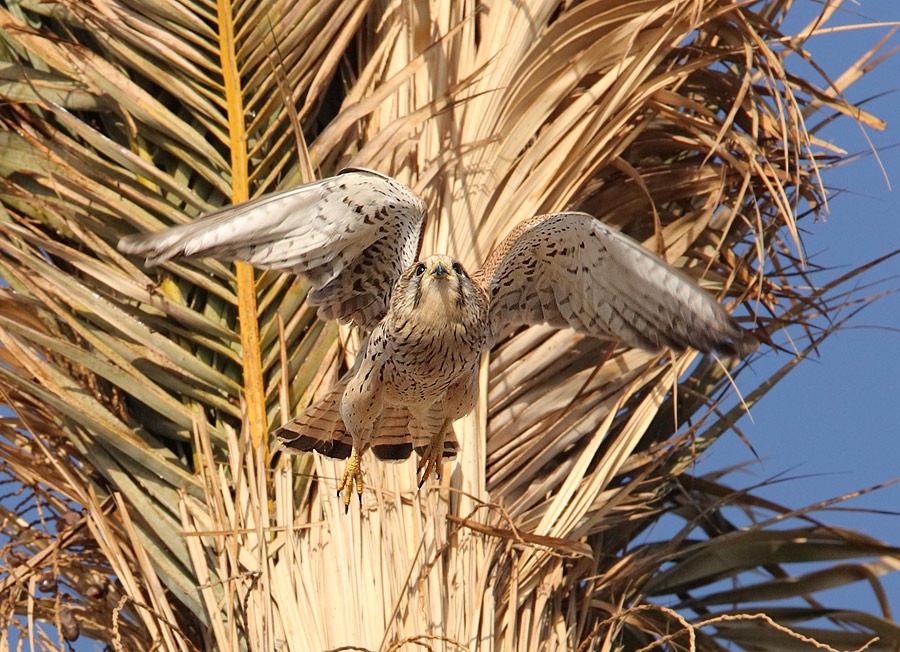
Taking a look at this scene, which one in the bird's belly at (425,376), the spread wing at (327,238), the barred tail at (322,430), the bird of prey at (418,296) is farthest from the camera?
the barred tail at (322,430)

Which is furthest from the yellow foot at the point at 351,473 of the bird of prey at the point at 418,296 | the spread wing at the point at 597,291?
the spread wing at the point at 597,291

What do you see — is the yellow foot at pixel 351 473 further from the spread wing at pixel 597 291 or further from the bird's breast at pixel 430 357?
the spread wing at pixel 597 291

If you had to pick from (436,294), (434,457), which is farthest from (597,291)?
(434,457)

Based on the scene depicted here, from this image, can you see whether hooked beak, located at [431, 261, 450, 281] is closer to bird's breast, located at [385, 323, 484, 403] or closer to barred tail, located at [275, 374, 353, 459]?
bird's breast, located at [385, 323, 484, 403]

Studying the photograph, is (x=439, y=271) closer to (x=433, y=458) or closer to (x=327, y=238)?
(x=327, y=238)

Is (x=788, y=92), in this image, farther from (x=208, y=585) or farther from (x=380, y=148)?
(x=208, y=585)

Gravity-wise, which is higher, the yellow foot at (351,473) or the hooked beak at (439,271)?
the hooked beak at (439,271)

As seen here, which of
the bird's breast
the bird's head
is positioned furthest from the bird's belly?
the bird's head

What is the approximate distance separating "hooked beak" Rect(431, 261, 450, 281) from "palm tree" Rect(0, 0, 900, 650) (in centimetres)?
62

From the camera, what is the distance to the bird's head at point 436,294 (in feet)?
11.7

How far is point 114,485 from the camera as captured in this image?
4125 millimetres

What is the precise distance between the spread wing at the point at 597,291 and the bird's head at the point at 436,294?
0.26 meters

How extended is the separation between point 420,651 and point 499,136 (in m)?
1.72

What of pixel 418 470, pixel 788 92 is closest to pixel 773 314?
pixel 788 92
